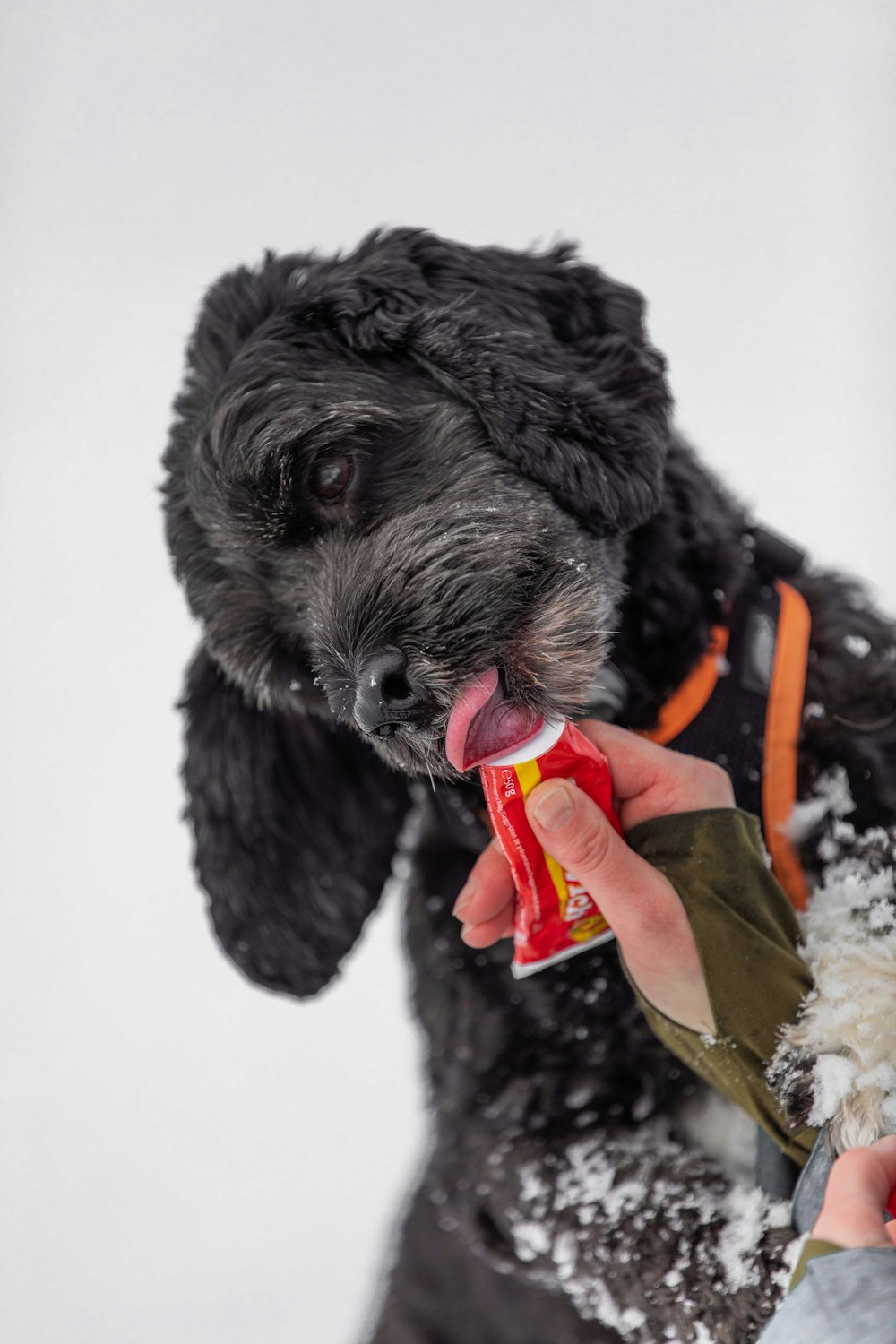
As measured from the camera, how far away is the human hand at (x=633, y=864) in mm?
1494

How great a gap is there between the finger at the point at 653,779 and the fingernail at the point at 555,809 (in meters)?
0.22

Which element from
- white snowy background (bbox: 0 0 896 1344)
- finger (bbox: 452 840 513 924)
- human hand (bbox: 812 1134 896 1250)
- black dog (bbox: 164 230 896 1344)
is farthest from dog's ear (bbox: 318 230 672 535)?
human hand (bbox: 812 1134 896 1250)

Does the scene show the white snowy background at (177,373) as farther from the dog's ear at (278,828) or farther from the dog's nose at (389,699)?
the dog's nose at (389,699)

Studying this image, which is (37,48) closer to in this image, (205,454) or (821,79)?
(205,454)

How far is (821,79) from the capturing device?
2.76m

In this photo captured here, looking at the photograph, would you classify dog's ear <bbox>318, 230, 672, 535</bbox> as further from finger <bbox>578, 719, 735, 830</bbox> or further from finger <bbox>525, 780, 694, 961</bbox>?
finger <bbox>525, 780, 694, 961</bbox>

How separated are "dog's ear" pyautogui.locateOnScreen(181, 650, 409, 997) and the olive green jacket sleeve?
746 millimetres

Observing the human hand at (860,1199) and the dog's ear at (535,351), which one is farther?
the dog's ear at (535,351)

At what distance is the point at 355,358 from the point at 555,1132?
1.53m

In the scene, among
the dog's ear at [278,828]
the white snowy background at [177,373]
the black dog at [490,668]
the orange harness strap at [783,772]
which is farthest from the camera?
the white snowy background at [177,373]

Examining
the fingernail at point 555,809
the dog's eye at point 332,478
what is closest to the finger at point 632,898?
the fingernail at point 555,809

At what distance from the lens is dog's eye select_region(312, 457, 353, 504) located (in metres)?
1.74

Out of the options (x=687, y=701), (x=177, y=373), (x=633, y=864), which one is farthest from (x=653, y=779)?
(x=177, y=373)

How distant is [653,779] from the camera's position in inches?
65.9
